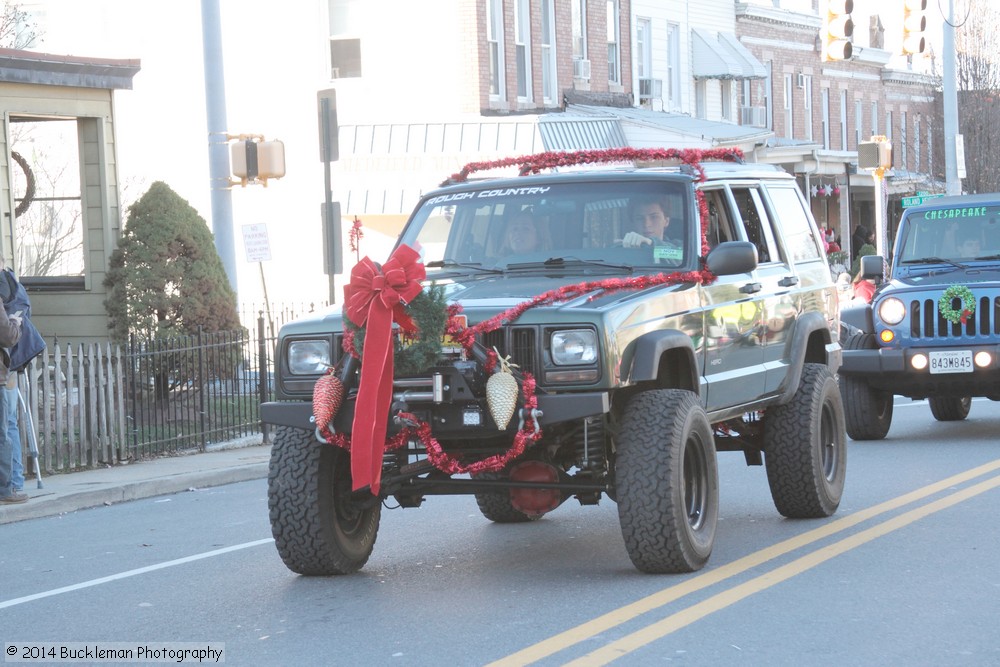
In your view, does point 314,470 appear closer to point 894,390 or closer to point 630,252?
point 630,252

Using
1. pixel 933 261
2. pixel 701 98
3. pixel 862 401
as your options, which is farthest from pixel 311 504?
pixel 701 98

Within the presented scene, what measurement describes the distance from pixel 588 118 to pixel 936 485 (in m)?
21.2

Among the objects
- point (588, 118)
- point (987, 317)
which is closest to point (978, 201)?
point (987, 317)

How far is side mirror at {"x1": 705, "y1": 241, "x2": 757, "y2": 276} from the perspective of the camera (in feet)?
26.5

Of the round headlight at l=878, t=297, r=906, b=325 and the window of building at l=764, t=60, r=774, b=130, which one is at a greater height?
the window of building at l=764, t=60, r=774, b=130

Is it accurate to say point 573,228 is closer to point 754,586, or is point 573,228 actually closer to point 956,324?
point 754,586

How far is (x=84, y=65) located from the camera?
17109 mm

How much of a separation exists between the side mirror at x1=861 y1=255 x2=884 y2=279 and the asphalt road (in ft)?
10.6

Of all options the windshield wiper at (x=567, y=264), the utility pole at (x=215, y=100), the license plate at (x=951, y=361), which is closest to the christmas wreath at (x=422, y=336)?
the windshield wiper at (x=567, y=264)

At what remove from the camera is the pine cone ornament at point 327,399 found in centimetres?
733

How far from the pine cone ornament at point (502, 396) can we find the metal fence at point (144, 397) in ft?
21.1

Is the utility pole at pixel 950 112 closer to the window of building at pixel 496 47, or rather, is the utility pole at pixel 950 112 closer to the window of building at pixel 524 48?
the window of building at pixel 524 48

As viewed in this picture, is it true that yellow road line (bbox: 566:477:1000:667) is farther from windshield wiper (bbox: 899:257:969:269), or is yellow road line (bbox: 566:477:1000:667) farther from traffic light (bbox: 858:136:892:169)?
traffic light (bbox: 858:136:892:169)

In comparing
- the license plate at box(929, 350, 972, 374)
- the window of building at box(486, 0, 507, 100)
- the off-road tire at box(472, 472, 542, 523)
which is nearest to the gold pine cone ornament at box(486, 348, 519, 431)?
the off-road tire at box(472, 472, 542, 523)
